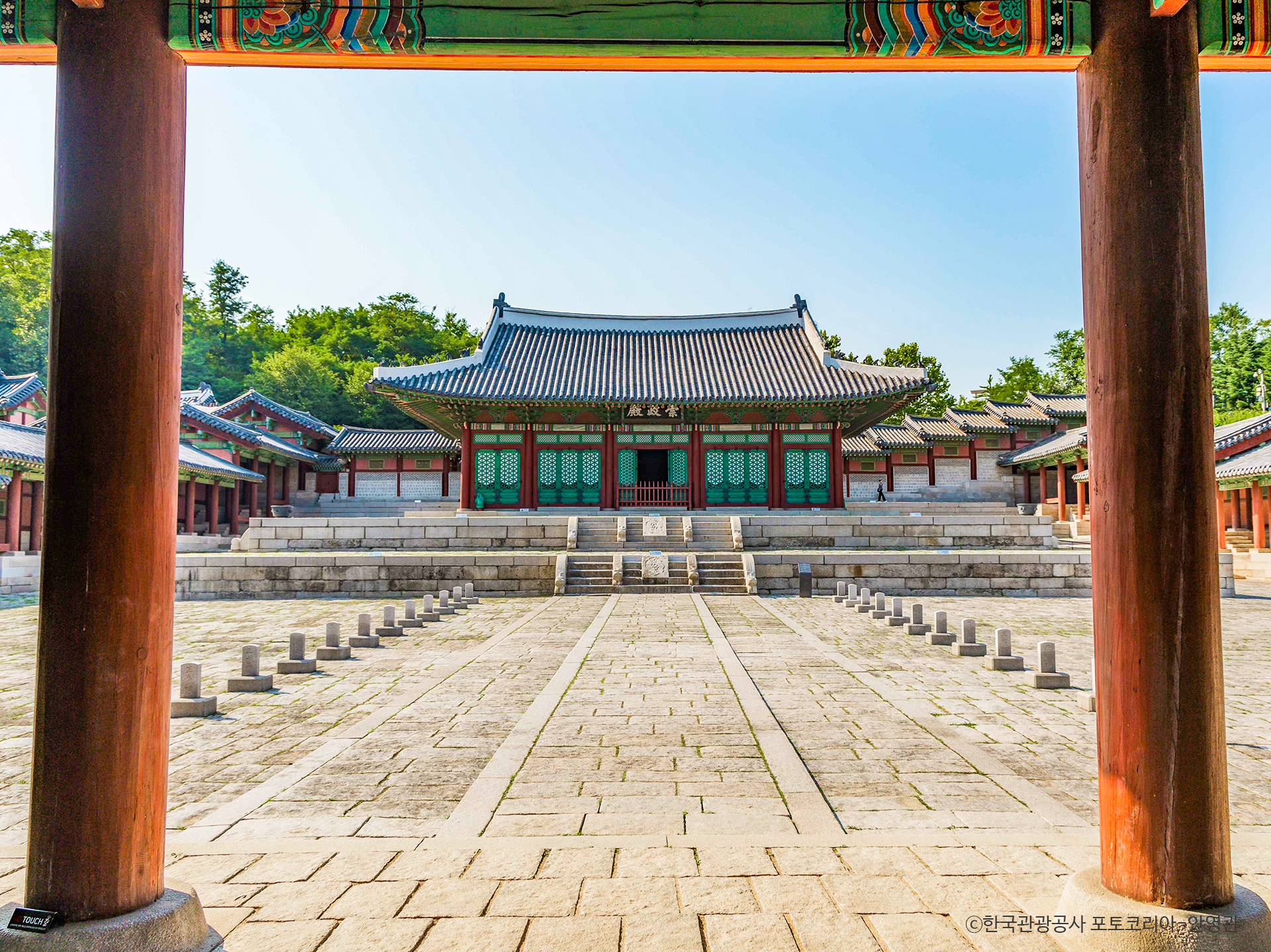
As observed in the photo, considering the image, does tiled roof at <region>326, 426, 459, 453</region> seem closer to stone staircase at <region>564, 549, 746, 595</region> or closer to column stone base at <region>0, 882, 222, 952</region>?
stone staircase at <region>564, 549, 746, 595</region>

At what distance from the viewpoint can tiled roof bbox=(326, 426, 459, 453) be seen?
1390 inches

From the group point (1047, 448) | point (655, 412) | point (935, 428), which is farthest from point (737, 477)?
point (935, 428)

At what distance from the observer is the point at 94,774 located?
7.82ft

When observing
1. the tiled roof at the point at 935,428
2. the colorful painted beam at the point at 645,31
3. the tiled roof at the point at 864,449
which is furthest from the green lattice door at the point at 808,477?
the colorful painted beam at the point at 645,31

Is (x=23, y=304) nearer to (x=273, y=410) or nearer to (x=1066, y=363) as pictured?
(x=273, y=410)

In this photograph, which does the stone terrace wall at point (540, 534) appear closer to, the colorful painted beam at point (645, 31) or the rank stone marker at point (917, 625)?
the rank stone marker at point (917, 625)

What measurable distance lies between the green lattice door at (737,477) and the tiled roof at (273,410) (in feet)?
66.0

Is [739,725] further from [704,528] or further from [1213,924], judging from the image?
[704,528]

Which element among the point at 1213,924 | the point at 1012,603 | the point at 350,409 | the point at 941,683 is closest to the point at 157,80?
A: the point at 1213,924

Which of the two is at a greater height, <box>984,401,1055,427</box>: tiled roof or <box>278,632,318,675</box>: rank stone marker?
<box>984,401,1055,427</box>: tiled roof

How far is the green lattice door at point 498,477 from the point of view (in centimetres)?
2592

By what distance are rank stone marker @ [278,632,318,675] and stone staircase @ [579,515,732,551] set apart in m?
12.2

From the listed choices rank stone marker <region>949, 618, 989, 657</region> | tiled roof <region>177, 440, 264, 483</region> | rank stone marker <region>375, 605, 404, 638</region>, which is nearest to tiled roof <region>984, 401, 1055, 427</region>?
rank stone marker <region>949, 618, 989, 657</region>

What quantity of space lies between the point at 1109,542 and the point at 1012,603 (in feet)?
45.7
